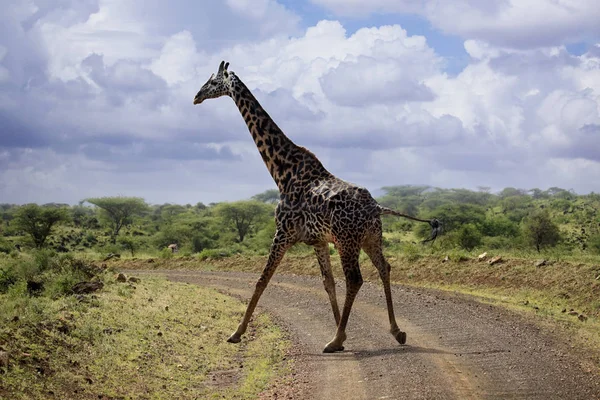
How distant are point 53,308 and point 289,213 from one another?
4.28 m

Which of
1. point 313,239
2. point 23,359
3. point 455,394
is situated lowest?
point 455,394

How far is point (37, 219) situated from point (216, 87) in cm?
3289

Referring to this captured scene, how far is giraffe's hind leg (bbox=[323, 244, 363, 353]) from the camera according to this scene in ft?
37.8

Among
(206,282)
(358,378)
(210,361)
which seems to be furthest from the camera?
(206,282)

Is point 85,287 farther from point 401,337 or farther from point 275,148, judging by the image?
point 401,337

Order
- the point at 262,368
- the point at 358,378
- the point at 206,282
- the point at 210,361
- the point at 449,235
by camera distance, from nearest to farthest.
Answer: the point at 358,378, the point at 262,368, the point at 210,361, the point at 206,282, the point at 449,235

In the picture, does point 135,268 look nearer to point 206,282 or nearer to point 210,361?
point 206,282

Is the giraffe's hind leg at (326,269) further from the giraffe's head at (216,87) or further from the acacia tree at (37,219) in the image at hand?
the acacia tree at (37,219)

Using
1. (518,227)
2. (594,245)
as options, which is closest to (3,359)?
(594,245)

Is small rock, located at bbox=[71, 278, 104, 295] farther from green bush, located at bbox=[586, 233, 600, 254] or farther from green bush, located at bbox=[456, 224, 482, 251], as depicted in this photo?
green bush, located at bbox=[456, 224, 482, 251]

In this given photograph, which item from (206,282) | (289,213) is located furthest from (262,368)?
(206,282)

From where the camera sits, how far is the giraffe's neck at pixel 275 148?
42.1 ft

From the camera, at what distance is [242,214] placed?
197 feet

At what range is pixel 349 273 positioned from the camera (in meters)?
11.7
